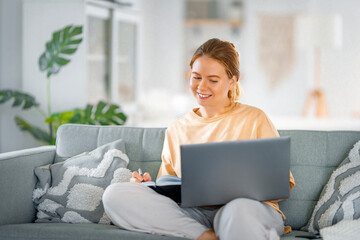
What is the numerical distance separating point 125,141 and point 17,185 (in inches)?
21.6

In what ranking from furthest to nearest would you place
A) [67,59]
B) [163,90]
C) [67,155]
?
[163,90], [67,59], [67,155]

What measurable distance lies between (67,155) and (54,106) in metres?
1.70

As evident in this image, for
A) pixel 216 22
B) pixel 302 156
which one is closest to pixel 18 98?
pixel 302 156

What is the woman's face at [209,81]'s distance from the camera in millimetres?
2529

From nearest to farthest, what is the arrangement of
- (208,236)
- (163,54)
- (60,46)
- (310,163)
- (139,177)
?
(208,236) < (139,177) < (310,163) < (60,46) < (163,54)

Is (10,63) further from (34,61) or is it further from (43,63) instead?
(43,63)

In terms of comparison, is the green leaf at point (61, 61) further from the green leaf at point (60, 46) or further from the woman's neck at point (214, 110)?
the woman's neck at point (214, 110)

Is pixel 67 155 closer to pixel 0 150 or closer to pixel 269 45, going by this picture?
pixel 0 150

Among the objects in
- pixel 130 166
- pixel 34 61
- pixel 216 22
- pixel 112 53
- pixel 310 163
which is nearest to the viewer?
pixel 310 163

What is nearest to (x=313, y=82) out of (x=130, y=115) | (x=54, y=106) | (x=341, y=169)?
(x=130, y=115)

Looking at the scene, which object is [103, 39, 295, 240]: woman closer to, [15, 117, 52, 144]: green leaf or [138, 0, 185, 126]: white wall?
[15, 117, 52, 144]: green leaf

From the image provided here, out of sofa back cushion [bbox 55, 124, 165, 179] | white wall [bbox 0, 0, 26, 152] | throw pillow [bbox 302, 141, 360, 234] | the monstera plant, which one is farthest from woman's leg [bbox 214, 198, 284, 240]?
white wall [bbox 0, 0, 26, 152]

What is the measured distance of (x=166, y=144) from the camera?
8.64ft

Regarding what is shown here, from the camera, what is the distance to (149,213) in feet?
7.56
